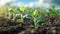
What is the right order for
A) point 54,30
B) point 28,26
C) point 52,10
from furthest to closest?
point 52,10, point 28,26, point 54,30

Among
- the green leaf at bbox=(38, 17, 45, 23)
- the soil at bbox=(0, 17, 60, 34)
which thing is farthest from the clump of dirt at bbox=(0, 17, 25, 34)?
the green leaf at bbox=(38, 17, 45, 23)

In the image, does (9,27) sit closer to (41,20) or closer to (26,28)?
(26,28)

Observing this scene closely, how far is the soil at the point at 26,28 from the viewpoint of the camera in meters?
1.53

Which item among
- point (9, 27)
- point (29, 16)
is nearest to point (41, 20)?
point (29, 16)

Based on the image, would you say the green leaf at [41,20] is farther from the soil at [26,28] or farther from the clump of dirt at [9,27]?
the clump of dirt at [9,27]

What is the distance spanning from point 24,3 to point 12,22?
0.68 ft

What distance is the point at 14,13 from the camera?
1.78 metres

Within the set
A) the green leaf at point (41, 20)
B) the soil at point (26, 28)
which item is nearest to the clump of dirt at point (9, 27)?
the soil at point (26, 28)

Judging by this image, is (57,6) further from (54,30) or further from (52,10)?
(54,30)

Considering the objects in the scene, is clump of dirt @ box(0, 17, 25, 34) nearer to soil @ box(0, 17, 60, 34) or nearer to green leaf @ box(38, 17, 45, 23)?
soil @ box(0, 17, 60, 34)

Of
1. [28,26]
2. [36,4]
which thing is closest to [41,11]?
[36,4]

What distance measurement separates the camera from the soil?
5.01 ft

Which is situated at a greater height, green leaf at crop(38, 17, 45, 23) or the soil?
green leaf at crop(38, 17, 45, 23)

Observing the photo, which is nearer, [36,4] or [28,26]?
[28,26]
